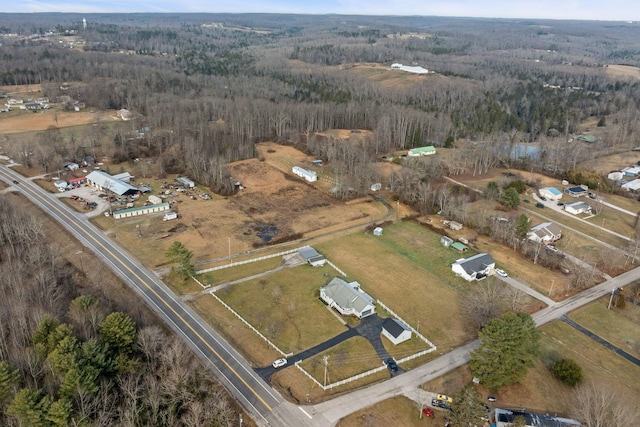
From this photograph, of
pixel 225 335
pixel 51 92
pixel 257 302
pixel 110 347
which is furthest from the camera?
pixel 51 92

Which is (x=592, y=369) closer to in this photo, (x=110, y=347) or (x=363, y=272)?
(x=363, y=272)

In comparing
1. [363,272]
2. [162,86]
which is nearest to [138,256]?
[363,272]

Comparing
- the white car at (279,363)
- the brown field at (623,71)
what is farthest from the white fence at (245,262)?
the brown field at (623,71)

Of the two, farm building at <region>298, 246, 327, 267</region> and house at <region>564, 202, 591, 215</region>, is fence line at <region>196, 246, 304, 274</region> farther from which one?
house at <region>564, 202, 591, 215</region>

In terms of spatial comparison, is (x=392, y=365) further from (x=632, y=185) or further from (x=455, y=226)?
(x=632, y=185)

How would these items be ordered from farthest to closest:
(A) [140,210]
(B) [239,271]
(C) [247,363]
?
(A) [140,210] → (B) [239,271] → (C) [247,363]

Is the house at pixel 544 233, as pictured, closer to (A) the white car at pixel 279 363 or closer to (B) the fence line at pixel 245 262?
(B) the fence line at pixel 245 262

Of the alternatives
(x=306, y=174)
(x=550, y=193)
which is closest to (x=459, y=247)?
(x=550, y=193)
